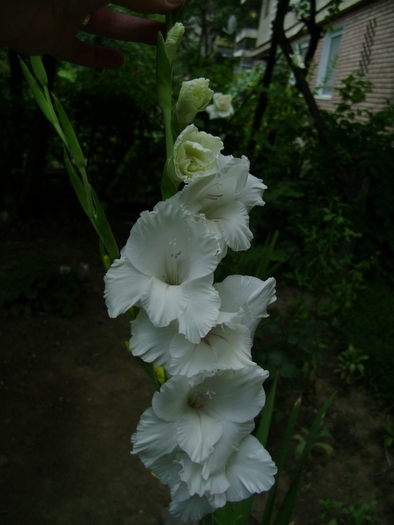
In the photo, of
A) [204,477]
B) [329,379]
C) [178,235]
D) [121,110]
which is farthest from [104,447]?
[121,110]

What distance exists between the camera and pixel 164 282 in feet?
2.69

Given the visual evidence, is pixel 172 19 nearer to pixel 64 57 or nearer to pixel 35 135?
pixel 64 57

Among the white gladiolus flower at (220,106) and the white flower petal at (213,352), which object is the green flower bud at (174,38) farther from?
the white gladiolus flower at (220,106)

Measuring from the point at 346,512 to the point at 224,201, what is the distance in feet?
6.36

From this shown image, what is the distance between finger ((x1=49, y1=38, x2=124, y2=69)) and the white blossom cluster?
566 mm

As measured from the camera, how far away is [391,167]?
412 centimetres

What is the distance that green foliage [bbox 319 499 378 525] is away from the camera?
2109 mm

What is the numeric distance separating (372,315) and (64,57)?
2703 millimetres

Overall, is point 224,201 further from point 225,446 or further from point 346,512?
point 346,512

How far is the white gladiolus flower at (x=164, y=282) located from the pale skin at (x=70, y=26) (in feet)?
1.53

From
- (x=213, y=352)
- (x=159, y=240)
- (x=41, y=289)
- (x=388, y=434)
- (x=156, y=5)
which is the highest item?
(x=156, y=5)

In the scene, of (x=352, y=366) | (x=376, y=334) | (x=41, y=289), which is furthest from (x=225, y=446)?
(x=41, y=289)

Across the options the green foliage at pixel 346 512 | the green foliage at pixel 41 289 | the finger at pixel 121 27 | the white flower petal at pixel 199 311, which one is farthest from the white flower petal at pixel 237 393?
the green foliage at pixel 41 289

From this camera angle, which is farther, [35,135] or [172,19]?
[35,135]
